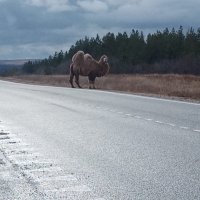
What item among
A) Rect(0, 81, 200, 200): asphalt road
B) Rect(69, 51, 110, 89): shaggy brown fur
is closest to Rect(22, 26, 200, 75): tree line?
Rect(69, 51, 110, 89): shaggy brown fur

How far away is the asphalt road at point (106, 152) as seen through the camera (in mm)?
8172

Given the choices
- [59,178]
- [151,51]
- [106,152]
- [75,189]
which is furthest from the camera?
[151,51]

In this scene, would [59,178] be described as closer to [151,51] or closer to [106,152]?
[106,152]

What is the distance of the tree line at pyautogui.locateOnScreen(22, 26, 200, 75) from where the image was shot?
357ft

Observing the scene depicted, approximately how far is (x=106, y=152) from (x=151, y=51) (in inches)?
4457

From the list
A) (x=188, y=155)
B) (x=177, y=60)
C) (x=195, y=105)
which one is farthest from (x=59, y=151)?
(x=177, y=60)

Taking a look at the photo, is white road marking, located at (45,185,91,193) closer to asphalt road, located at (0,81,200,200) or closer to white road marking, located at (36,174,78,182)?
asphalt road, located at (0,81,200,200)

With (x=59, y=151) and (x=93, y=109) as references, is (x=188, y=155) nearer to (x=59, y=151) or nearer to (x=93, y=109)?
(x=59, y=151)

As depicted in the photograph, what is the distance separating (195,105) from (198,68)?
79.0m

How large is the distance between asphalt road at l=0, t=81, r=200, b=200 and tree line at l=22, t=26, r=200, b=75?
82.9 m

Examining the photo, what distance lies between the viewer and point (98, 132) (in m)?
15.0

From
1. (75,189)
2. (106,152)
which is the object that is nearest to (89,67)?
(106,152)

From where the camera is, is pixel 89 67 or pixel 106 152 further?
pixel 89 67

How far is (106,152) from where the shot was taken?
37.7 feet
